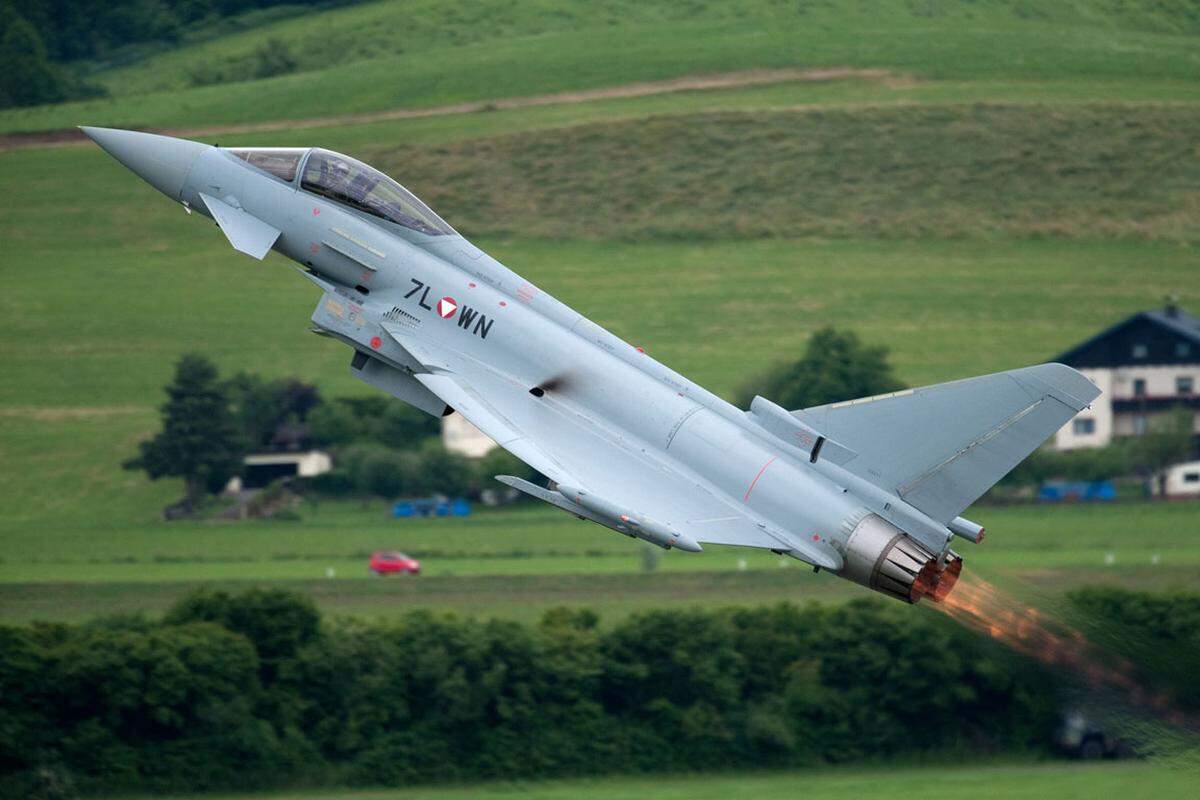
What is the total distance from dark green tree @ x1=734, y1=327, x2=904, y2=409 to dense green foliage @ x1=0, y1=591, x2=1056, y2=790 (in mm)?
22773

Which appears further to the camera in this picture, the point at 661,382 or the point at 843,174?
the point at 843,174

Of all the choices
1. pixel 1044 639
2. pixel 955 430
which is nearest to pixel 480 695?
pixel 1044 639

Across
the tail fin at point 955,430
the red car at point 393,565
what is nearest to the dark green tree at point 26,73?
the red car at point 393,565

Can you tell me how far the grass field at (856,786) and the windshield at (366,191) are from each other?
15569 millimetres

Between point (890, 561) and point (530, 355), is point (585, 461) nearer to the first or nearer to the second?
point (530, 355)

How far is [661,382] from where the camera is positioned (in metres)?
25.3

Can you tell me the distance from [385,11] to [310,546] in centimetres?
5980

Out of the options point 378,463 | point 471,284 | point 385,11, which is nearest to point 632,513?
point 471,284

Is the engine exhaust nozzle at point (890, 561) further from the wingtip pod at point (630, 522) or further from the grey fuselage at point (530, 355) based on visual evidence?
the wingtip pod at point (630, 522)

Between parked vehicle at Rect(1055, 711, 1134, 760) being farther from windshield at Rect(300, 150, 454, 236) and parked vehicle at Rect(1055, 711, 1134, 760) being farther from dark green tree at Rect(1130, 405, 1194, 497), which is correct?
dark green tree at Rect(1130, 405, 1194, 497)

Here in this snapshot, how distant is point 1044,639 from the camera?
27.3 metres

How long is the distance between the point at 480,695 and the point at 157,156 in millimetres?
16525

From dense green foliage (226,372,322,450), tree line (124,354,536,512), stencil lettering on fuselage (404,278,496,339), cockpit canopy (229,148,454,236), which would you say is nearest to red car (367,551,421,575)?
tree line (124,354,536,512)

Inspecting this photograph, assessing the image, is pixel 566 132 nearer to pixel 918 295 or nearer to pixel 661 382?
pixel 918 295
